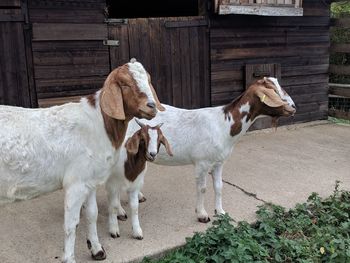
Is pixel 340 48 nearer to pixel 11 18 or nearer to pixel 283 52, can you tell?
pixel 283 52

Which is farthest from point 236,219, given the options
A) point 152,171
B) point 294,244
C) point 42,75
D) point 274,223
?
point 42,75

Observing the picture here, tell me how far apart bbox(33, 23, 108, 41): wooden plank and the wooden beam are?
1.91 m

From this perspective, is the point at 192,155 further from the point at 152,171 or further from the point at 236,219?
the point at 152,171

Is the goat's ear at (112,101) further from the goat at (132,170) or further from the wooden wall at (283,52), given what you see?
the wooden wall at (283,52)

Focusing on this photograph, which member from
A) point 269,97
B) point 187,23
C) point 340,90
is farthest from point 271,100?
point 340,90

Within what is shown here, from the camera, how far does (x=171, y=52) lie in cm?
702

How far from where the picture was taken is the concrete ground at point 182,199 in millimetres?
3725

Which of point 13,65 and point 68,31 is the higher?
point 68,31

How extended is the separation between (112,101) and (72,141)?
431 millimetres

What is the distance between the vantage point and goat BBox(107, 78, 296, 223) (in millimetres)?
4082

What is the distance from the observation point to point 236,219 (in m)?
4.31

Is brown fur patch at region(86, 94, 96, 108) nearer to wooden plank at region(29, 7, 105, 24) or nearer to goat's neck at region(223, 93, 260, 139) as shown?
Answer: goat's neck at region(223, 93, 260, 139)

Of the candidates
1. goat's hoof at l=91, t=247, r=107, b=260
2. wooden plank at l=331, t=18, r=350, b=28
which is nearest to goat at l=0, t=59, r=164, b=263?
goat's hoof at l=91, t=247, r=107, b=260

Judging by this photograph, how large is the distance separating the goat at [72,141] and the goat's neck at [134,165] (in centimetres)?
47
